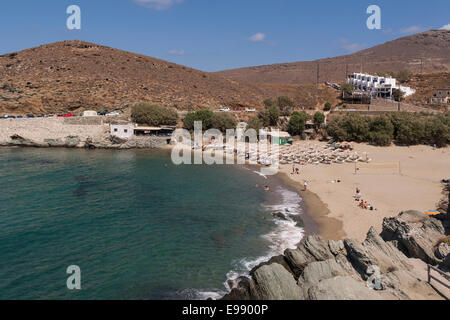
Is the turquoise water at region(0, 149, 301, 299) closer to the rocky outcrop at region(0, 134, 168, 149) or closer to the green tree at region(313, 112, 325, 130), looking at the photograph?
the rocky outcrop at region(0, 134, 168, 149)

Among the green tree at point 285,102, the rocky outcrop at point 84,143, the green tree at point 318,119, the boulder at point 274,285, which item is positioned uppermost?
the green tree at point 285,102

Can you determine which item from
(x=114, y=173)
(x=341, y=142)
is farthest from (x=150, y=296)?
(x=341, y=142)

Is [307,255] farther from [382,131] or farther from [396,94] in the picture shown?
[396,94]

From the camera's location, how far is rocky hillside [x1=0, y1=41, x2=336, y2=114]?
217 ft

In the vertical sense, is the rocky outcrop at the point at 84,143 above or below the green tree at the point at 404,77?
below

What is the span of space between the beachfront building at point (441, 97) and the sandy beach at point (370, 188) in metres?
30.4

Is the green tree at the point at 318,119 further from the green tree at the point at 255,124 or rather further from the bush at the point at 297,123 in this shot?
the green tree at the point at 255,124

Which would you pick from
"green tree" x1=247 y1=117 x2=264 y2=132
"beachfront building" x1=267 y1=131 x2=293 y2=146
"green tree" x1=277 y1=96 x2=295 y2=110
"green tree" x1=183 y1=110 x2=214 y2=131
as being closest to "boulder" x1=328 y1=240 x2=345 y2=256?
"beachfront building" x1=267 y1=131 x2=293 y2=146

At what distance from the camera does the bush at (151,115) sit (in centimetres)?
5893

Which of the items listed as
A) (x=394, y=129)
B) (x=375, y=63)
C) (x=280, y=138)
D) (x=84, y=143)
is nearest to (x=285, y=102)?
(x=280, y=138)

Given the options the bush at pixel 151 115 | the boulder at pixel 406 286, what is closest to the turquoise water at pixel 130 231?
the boulder at pixel 406 286

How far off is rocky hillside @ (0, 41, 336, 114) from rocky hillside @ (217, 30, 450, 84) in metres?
41.6

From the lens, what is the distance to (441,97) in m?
65.2

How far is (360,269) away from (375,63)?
139221 mm
